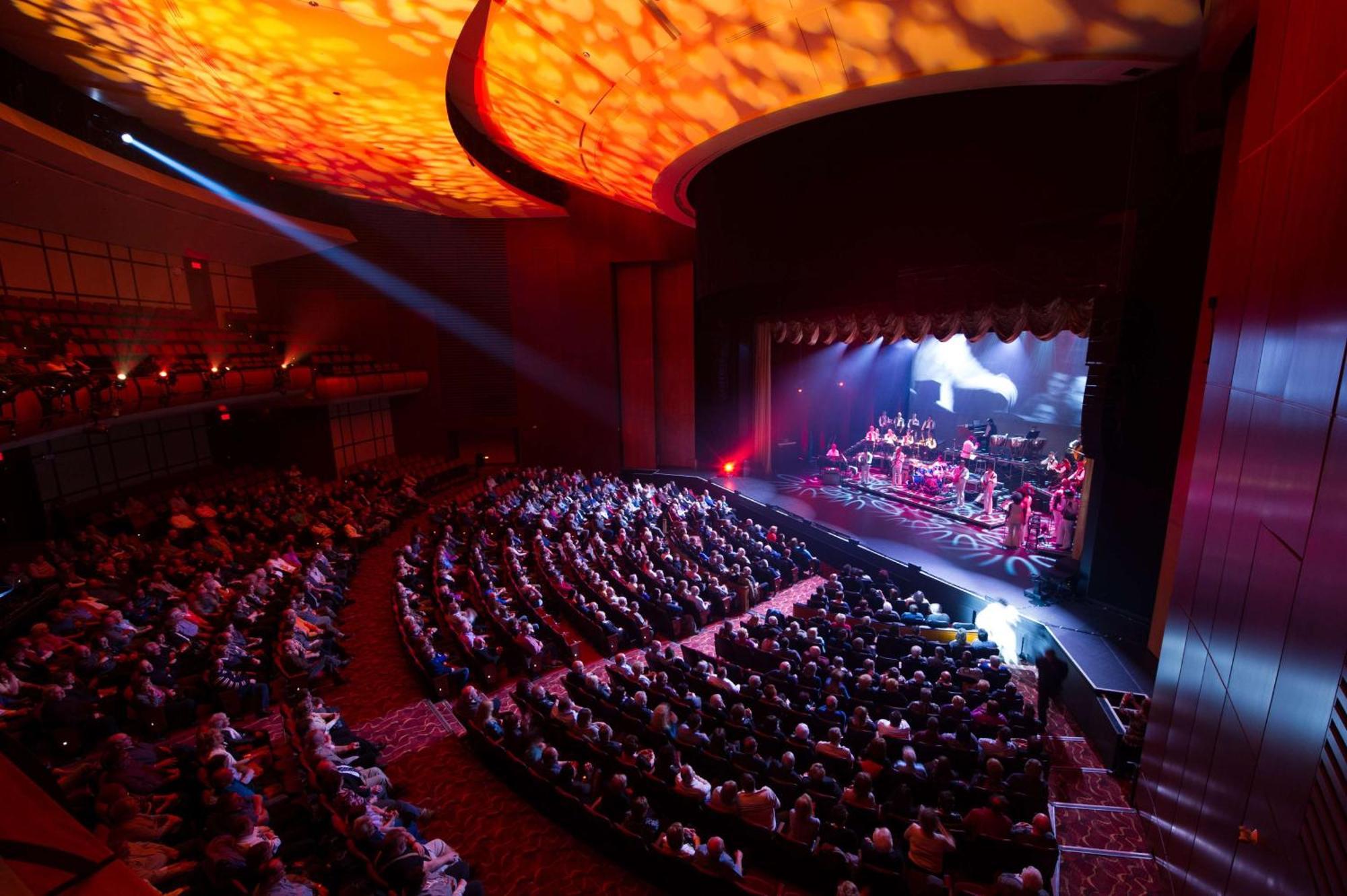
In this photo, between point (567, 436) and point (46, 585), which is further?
point (567, 436)

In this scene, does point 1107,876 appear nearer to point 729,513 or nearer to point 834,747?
point 834,747

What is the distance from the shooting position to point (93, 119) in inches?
385

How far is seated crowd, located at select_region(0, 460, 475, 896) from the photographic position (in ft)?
13.3

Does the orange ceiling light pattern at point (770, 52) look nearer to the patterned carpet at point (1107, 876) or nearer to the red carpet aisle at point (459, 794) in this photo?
the patterned carpet at point (1107, 876)

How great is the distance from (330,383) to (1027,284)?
14519 millimetres

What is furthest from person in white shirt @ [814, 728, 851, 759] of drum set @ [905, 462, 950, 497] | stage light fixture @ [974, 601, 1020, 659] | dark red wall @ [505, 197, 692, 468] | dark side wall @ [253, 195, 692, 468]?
dark side wall @ [253, 195, 692, 468]

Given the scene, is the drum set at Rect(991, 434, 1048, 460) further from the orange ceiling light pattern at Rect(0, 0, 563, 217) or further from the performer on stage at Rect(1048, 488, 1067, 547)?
the orange ceiling light pattern at Rect(0, 0, 563, 217)

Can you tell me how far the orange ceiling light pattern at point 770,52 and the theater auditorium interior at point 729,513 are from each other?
0.15 feet

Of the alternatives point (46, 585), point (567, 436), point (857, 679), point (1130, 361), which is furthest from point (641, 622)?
point (567, 436)

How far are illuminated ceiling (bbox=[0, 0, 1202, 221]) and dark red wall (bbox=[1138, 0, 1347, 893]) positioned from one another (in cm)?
201

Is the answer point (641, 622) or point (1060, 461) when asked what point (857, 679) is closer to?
point (641, 622)

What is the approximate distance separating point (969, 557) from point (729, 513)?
4.87 meters

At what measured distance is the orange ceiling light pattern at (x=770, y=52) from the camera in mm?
4605

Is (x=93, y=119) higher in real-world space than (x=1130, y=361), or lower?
higher
